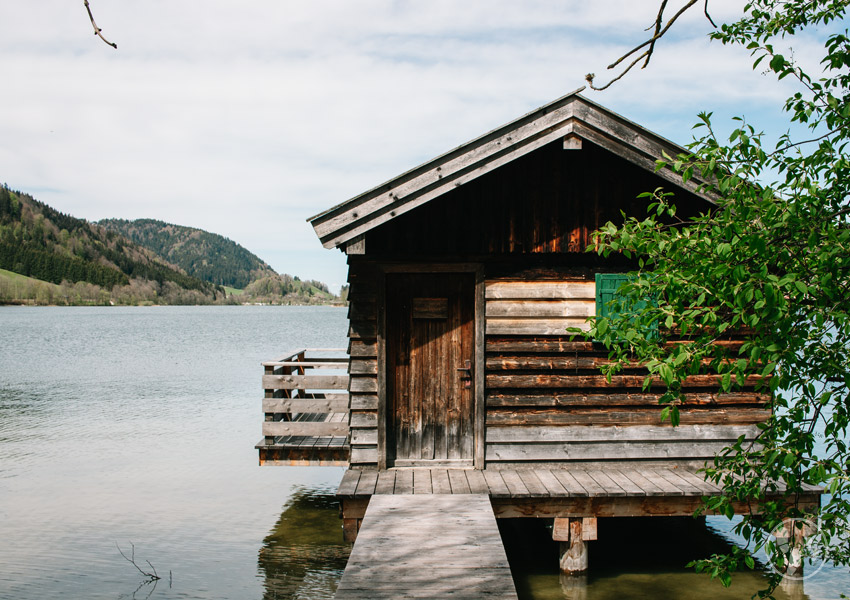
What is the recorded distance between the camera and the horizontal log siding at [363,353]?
8820 millimetres

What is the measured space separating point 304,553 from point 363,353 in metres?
3.99

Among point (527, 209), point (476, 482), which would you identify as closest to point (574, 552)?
point (476, 482)

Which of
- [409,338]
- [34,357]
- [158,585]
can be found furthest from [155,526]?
[34,357]

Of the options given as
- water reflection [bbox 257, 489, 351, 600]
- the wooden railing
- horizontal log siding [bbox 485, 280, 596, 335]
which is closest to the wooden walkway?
horizontal log siding [bbox 485, 280, 596, 335]

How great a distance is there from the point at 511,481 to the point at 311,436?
12.7 ft

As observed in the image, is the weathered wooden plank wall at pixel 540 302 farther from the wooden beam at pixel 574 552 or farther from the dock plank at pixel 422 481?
the wooden beam at pixel 574 552

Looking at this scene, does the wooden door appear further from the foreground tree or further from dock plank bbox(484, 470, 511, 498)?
the foreground tree

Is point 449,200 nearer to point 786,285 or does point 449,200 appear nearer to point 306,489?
point 786,285

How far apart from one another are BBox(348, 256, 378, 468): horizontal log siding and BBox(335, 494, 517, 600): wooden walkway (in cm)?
122

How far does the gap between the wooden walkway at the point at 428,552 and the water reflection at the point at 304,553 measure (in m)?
2.54

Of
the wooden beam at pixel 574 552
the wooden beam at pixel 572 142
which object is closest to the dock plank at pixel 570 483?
the wooden beam at pixel 574 552

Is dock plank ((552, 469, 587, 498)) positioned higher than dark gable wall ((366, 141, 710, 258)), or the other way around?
dark gable wall ((366, 141, 710, 258))

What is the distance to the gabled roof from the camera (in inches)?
321

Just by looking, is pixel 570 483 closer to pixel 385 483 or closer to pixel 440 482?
pixel 440 482
